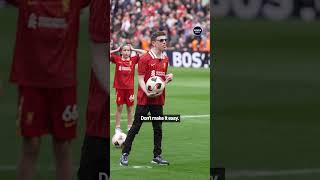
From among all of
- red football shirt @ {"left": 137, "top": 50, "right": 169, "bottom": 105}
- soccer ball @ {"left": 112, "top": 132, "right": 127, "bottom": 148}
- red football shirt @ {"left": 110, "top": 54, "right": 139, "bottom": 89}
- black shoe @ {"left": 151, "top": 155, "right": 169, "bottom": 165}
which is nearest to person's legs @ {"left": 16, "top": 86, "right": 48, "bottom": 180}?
soccer ball @ {"left": 112, "top": 132, "right": 127, "bottom": 148}

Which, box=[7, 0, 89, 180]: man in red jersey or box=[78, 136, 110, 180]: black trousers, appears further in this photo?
box=[78, 136, 110, 180]: black trousers

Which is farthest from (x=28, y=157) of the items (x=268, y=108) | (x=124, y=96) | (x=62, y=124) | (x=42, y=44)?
(x=268, y=108)

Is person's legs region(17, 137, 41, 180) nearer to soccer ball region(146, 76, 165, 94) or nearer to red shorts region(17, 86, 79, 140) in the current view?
red shorts region(17, 86, 79, 140)

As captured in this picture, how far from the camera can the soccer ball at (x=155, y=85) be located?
8789 mm

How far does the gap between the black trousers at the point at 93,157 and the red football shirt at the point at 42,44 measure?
1.15m

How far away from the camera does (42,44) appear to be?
618cm

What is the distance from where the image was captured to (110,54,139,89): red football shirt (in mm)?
10031

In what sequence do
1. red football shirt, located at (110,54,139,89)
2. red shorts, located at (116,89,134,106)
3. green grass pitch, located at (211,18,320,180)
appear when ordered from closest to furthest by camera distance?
red football shirt, located at (110,54,139,89)
green grass pitch, located at (211,18,320,180)
red shorts, located at (116,89,134,106)

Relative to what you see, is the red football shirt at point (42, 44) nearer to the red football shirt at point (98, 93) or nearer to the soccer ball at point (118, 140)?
the red football shirt at point (98, 93)

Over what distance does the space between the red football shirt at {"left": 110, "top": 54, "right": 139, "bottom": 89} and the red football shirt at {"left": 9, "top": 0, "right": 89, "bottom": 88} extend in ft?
11.1

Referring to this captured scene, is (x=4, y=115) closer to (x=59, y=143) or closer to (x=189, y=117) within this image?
(x=189, y=117)

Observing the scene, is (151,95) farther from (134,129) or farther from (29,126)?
(29,126)

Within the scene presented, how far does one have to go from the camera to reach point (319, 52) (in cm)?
3934

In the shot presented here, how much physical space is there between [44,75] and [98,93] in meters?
1.06
